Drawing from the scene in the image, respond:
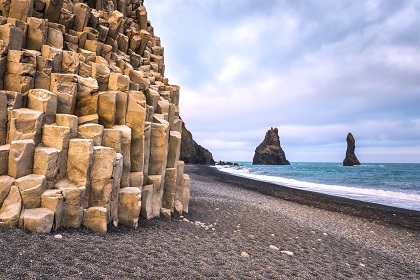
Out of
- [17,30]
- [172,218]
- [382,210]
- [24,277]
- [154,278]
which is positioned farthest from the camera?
[382,210]

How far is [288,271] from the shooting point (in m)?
9.27

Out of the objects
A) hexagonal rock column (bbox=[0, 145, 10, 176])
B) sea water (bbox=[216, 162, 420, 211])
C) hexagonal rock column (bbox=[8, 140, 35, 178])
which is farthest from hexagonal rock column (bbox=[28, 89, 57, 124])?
sea water (bbox=[216, 162, 420, 211])

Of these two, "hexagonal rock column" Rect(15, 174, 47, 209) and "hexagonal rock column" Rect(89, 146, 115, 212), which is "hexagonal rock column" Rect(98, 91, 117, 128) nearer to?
"hexagonal rock column" Rect(89, 146, 115, 212)

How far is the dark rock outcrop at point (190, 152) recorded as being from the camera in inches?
4092

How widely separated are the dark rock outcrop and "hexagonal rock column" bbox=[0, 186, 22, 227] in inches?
3284

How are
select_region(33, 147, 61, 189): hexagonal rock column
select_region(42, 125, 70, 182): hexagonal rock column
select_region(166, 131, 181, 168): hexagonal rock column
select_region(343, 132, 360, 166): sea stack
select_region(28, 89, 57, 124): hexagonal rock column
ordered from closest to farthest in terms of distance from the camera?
select_region(33, 147, 61, 189): hexagonal rock column < select_region(42, 125, 70, 182): hexagonal rock column < select_region(28, 89, 57, 124): hexagonal rock column < select_region(166, 131, 181, 168): hexagonal rock column < select_region(343, 132, 360, 166): sea stack

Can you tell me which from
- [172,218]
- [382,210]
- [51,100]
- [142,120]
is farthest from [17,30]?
[382,210]

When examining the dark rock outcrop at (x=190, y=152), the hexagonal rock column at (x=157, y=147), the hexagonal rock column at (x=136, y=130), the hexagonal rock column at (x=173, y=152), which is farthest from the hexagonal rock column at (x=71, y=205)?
the dark rock outcrop at (x=190, y=152)

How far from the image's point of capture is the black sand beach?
22.8 ft

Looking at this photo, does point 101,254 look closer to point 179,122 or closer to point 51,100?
point 51,100

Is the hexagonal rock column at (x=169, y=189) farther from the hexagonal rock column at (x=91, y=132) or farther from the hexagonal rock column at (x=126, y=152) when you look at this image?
the hexagonal rock column at (x=91, y=132)

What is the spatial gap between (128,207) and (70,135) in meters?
3.74

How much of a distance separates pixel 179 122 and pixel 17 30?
998 centimetres

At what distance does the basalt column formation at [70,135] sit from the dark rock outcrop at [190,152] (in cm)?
7764
